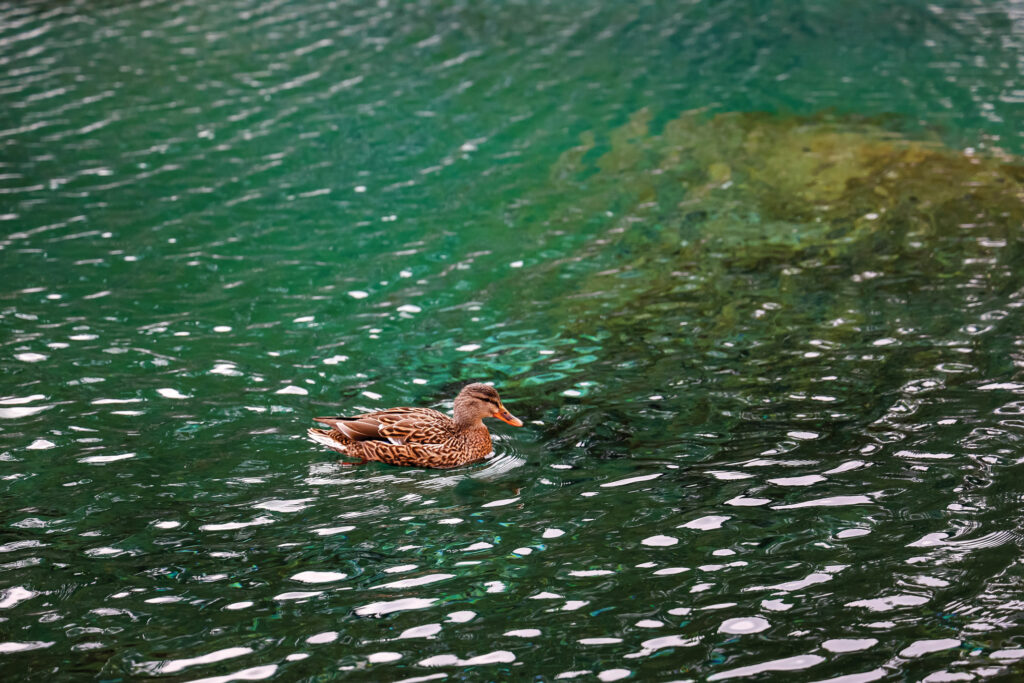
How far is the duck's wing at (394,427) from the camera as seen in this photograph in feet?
36.6

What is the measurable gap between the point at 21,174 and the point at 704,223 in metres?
14.4

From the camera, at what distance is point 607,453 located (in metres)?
11.3

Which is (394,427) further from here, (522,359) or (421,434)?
(522,359)

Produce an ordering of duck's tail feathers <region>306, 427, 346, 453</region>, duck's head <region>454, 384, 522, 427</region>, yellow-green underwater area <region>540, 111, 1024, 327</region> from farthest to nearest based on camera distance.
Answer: yellow-green underwater area <region>540, 111, 1024, 327</region>, duck's head <region>454, 384, 522, 427</region>, duck's tail feathers <region>306, 427, 346, 453</region>

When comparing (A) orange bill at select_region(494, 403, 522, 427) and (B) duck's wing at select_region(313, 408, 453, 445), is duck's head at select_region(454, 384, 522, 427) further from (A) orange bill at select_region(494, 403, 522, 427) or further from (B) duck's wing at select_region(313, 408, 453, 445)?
(B) duck's wing at select_region(313, 408, 453, 445)

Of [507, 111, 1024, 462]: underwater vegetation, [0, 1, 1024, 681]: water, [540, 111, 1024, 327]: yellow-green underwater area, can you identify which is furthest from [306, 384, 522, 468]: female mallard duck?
[540, 111, 1024, 327]: yellow-green underwater area

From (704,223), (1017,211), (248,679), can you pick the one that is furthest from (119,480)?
(1017,211)

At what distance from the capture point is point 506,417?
38.3 ft

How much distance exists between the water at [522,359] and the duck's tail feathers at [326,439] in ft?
0.72

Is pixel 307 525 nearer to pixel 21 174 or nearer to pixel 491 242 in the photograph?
pixel 491 242

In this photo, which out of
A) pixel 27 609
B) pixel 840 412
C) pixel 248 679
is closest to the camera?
pixel 248 679

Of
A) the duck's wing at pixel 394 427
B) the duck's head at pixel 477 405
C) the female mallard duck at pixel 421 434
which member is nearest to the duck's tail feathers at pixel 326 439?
the female mallard duck at pixel 421 434

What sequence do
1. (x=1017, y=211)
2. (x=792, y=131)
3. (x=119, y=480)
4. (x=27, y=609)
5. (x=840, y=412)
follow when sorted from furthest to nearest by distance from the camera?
(x=792, y=131) < (x=1017, y=211) < (x=840, y=412) < (x=119, y=480) < (x=27, y=609)

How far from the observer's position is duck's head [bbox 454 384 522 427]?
11.6m
